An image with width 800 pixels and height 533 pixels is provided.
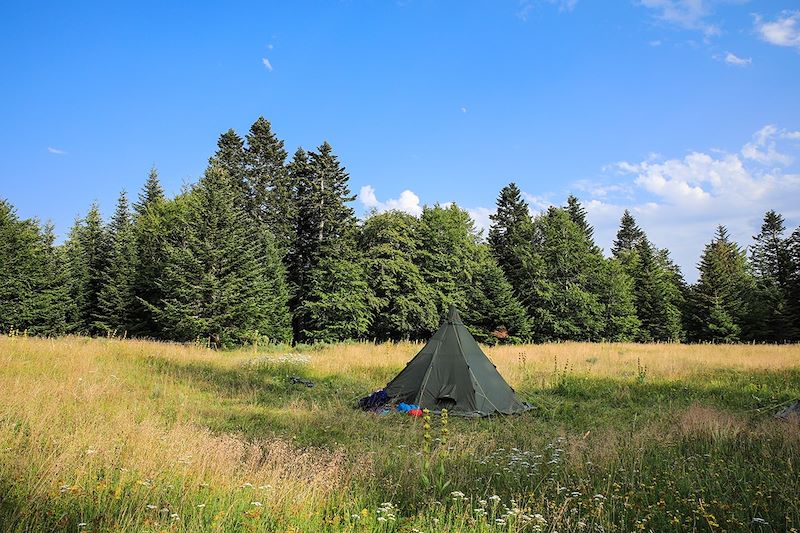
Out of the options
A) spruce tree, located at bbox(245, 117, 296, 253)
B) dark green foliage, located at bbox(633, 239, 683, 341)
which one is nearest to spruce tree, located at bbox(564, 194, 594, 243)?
dark green foliage, located at bbox(633, 239, 683, 341)

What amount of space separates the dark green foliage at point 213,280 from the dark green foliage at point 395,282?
8505 millimetres

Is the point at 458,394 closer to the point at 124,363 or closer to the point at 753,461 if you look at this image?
the point at 753,461

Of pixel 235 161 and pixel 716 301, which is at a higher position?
pixel 235 161

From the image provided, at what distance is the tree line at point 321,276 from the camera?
29.3 metres

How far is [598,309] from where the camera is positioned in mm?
38656

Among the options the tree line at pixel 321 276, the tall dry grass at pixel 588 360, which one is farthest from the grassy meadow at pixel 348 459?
the tree line at pixel 321 276

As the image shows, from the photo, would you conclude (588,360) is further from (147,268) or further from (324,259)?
(147,268)

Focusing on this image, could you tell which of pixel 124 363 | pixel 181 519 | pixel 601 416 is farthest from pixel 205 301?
pixel 181 519

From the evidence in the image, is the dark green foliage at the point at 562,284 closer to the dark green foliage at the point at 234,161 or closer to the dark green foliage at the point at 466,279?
the dark green foliage at the point at 466,279

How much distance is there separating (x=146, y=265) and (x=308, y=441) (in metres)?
32.4

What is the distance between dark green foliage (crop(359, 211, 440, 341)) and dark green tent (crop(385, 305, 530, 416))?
942 inches

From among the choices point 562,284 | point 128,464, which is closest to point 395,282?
point 562,284

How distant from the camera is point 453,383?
10.0 metres

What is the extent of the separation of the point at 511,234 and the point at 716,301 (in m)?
17.6
